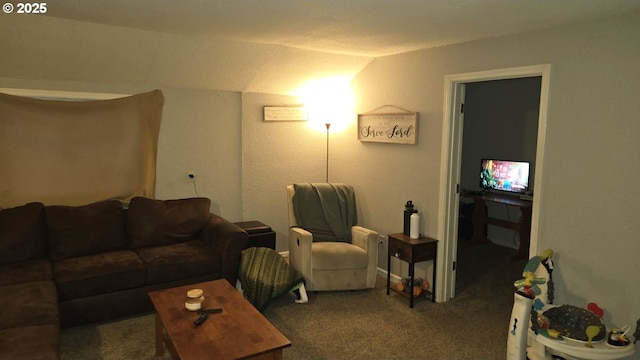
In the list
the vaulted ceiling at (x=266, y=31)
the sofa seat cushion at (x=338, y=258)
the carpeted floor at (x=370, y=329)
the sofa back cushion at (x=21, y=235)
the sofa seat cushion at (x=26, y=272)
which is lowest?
the carpeted floor at (x=370, y=329)

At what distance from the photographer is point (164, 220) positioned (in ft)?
13.0

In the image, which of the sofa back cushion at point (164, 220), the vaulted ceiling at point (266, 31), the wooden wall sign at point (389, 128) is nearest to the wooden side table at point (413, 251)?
the wooden wall sign at point (389, 128)

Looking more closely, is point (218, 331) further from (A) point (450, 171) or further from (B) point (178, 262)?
(A) point (450, 171)

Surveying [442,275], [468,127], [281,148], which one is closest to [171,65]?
[281,148]

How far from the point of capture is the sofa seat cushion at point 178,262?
350 cm

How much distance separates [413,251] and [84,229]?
2701mm

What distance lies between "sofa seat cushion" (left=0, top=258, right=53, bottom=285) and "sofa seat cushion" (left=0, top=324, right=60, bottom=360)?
80 centimetres

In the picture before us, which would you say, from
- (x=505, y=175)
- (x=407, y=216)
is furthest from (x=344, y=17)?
(x=505, y=175)

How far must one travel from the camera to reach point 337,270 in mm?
3943

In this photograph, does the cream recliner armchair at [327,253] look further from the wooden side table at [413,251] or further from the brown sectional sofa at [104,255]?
the brown sectional sofa at [104,255]

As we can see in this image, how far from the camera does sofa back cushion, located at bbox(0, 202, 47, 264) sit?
3365mm

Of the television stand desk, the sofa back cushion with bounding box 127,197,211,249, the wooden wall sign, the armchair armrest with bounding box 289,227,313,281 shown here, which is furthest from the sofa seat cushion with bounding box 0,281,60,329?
the television stand desk

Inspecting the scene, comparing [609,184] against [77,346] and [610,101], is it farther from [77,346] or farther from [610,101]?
[77,346]

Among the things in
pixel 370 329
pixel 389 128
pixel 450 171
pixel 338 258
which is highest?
pixel 389 128
